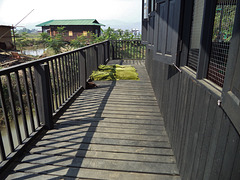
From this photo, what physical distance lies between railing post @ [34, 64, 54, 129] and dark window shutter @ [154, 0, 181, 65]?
67.2 inches

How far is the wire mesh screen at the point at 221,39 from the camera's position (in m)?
1.17

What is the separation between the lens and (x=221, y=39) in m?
1.28

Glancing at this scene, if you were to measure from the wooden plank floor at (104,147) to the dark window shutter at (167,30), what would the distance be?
112cm

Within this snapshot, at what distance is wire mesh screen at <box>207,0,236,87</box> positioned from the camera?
46.0 inches

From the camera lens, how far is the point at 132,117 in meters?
3.29

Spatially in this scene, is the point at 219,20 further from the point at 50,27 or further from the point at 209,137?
the point at 50,27

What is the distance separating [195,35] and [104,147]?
1.72 metres

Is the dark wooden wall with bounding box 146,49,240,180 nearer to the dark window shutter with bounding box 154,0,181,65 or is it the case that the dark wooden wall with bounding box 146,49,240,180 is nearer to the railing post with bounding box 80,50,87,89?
the dark window shutter with bounding box 154,0,181,65

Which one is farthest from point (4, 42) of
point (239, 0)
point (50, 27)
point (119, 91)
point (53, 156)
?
point (239, 0)

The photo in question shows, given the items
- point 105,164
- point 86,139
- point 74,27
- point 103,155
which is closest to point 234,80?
point 105,164

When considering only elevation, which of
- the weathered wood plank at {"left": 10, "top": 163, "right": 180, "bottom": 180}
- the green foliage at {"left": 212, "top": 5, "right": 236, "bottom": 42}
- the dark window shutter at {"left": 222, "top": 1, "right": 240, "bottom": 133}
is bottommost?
the weathered wood plank at {"left": 10, "top": 163, "right": 180, "bottom": 180}

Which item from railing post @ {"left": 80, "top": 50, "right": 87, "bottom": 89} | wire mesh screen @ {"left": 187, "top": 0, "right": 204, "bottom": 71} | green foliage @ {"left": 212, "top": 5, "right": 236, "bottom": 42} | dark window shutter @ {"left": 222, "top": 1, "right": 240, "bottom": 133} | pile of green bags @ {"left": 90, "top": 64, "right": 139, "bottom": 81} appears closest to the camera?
dark window shutter @ {"left": 222, "top": 1, "right": 240, "bottom": 133}

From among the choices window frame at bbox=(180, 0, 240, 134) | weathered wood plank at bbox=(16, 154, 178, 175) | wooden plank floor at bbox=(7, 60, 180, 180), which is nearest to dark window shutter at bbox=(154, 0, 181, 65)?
window frame at bbox=(180, 0, 240, 134)

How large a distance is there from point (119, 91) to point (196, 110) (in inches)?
127
